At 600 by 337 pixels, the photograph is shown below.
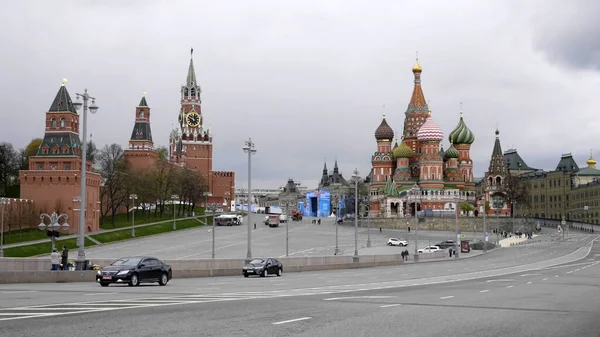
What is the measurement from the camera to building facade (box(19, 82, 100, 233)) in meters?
103

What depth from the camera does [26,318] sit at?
47.2 feet

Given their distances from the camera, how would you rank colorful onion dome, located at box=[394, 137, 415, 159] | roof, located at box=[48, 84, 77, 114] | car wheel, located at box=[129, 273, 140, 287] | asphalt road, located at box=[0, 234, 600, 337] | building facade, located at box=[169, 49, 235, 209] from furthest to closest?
building facade, located at box=[169, 49, 235, 209], colorful onion dome, located at box=[394, 137, 415, 159], roof, located at box=[48, 84, 77, 114], car wheel, located at box=[129, 273, 140, 287], asphalt road, located at box=[0, 234, 600, 337]

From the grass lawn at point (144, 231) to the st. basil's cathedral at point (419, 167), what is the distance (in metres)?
43.7

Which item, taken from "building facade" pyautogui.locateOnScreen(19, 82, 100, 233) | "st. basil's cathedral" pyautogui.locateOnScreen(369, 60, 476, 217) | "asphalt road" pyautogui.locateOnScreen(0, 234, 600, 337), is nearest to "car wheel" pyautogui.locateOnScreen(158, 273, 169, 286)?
"asphalt road" pyautogui.locateOnScreen(0, 234, 600, 337)

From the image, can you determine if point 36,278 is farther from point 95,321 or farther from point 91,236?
point 91,236

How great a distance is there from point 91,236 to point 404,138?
85.7 metres

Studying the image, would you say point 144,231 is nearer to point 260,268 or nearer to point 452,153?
point 260,268

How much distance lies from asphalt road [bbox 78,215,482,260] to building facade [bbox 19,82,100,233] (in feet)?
38.2

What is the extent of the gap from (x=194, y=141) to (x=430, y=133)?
72609 millimetres

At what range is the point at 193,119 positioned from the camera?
194m

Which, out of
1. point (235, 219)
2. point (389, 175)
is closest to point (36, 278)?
point (235, 219)

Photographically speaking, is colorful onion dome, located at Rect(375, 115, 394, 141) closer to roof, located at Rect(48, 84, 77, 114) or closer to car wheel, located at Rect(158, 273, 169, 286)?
roof, located at Rect(48, 84, 77, 114)

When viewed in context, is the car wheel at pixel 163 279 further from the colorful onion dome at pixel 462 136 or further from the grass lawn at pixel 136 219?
the colorful onion dome at pixel 462 136

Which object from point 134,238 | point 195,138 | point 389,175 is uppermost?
point 195,138
